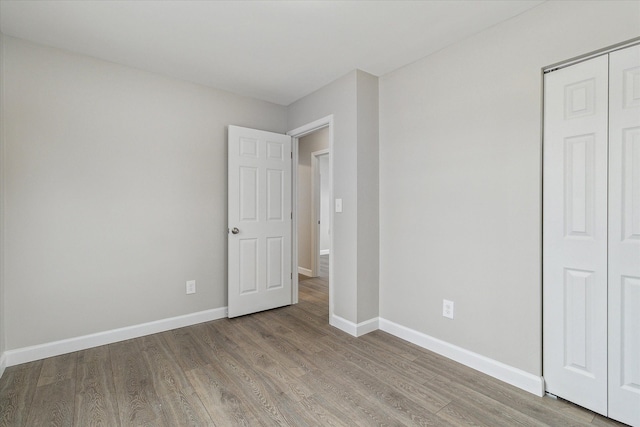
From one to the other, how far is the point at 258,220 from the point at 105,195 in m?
1.40

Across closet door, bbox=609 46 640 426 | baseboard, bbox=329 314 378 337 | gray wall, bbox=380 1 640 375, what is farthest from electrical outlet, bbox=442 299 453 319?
closet door, bbox=609 46 640 426

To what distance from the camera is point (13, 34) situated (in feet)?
7.23

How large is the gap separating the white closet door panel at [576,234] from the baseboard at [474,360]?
101mm

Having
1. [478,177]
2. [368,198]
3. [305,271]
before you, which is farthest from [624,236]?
[305,271]

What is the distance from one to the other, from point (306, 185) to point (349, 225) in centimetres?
244

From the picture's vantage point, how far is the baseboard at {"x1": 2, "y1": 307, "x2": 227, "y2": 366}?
7.45 feet

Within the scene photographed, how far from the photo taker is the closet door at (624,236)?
61.7 inches

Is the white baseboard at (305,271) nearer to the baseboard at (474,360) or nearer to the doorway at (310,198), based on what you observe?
the doorway at (310,198)

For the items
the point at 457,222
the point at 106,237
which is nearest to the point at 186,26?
the point at 106,237

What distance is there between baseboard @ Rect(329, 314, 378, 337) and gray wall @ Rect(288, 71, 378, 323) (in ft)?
0.13

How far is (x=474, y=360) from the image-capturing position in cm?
219

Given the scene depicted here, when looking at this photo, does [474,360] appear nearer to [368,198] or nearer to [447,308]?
[447,308]

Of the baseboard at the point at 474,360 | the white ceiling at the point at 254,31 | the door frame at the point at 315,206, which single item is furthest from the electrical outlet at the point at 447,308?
the door frame at the point at 315,206

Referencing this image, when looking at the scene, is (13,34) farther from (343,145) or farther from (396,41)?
(396,41)
